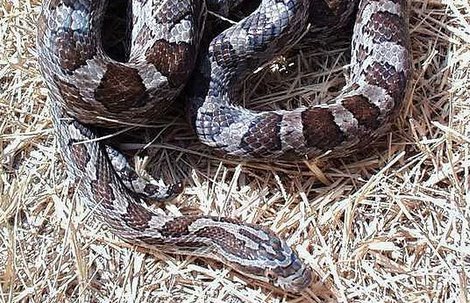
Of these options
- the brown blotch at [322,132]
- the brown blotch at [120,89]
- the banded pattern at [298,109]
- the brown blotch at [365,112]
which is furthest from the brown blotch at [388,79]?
the brown blotch at [120,89]

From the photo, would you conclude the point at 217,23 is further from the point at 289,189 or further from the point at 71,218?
the point at 71,218

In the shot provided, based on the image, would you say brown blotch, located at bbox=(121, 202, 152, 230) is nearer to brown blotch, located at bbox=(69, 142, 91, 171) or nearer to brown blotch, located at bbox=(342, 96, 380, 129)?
brown blotch, located at bbox=(69, 142, 91, 171)

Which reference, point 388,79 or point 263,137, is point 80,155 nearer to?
point 263,137

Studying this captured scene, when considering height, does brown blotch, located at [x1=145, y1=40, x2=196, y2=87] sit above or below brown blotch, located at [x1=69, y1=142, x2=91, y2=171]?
Answer: above

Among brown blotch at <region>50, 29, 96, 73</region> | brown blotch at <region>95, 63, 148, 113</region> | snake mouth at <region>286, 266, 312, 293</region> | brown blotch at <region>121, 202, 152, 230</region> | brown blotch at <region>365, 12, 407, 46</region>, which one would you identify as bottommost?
snake mouth at <region>286, 266, 312, 293</region>

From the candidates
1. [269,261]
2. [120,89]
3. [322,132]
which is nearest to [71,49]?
[120,89]

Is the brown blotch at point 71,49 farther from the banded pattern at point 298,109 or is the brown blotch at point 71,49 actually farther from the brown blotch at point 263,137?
the brown blotch at point 263,137

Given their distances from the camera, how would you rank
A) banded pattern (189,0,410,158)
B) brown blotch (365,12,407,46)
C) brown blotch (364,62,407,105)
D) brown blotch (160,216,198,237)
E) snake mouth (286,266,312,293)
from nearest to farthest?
1. snake mouth (286,266,312,293)
2. brown blotch (160,216,198,237)
3. banded pattern (189,0,410,158)
4. brown blotch (364,62,407,105)
5. brown blotch (365,12,407,46)

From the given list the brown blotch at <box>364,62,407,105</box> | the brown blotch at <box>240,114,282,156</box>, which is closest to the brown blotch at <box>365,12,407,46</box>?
the brown blotch at <box>364,62,407,105</box>
